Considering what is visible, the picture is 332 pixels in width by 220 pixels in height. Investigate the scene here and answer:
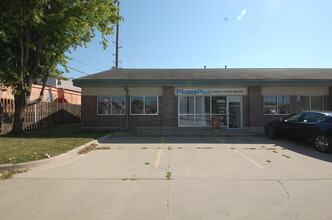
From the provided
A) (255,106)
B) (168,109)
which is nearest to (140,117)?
(168,109)

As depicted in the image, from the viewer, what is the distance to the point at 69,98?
86.5 feet

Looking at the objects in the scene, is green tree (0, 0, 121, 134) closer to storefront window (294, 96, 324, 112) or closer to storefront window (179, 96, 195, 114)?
storefront window (179, 96, 195, 114)

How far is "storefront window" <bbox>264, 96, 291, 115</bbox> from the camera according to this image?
14.7m

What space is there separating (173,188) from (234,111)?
38.3ft

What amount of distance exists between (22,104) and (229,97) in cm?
1280

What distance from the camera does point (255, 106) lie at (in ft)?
47.5

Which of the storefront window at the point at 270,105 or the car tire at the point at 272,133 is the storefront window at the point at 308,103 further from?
the car tire at the point at 272,133

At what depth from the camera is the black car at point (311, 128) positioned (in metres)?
7.90

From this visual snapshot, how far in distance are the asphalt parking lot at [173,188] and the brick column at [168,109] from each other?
24.2ft

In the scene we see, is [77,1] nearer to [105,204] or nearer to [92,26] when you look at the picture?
[92,26]

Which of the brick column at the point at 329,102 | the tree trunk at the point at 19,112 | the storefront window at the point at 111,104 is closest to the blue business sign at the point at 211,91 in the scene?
the storefront window at the point at 111,104

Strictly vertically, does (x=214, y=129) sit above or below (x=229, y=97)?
below

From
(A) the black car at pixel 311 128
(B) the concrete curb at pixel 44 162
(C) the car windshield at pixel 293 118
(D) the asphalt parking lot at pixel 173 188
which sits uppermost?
(C) the car windshield at pixel 293 118

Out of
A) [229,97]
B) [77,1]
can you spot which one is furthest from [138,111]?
[77,1]
